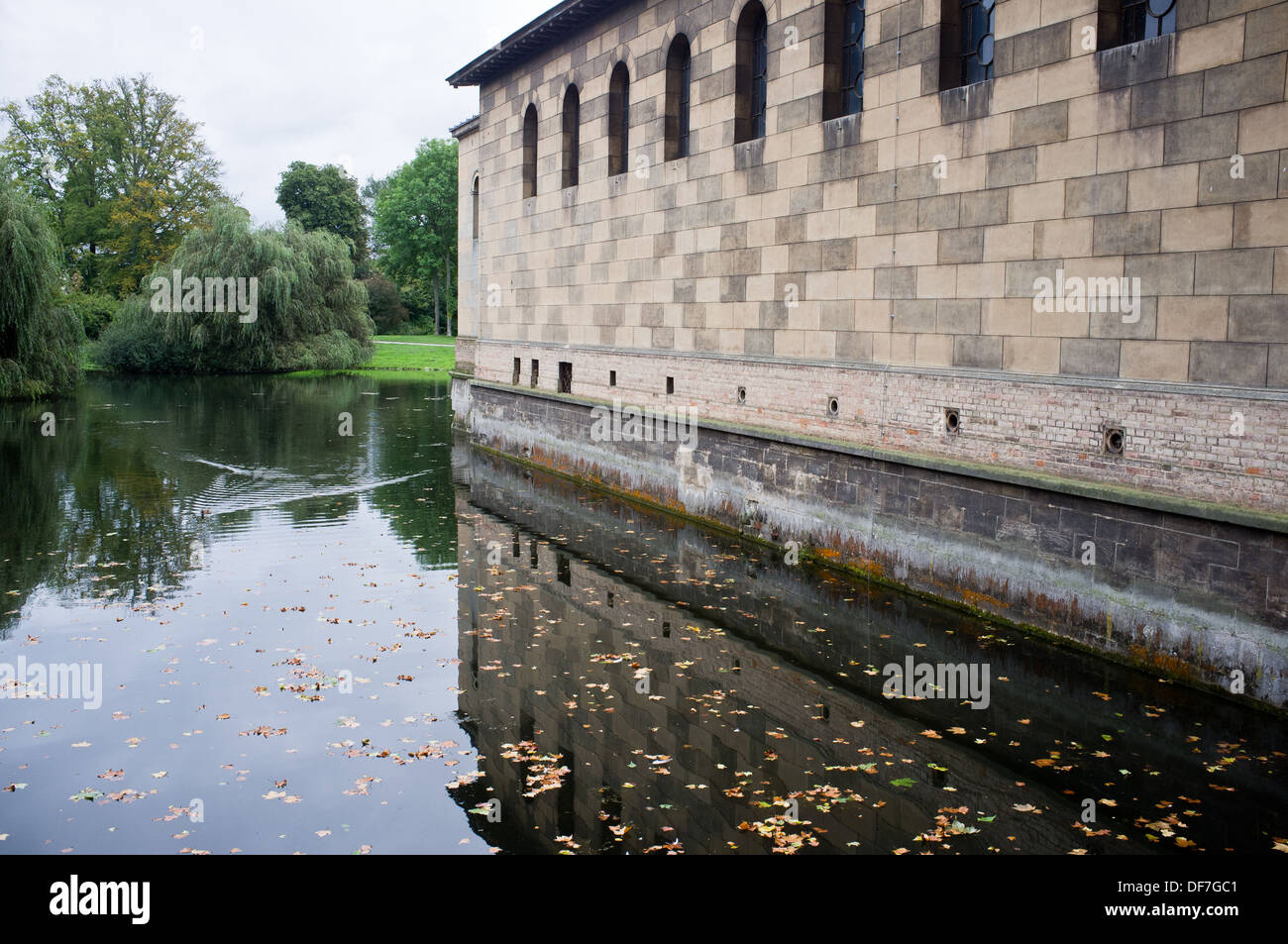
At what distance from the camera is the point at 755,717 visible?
28.7ft

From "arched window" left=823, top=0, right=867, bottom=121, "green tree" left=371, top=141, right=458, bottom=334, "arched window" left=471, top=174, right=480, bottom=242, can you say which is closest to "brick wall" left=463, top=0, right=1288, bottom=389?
"arched window" left=823, top=0, right=867, bottom=121

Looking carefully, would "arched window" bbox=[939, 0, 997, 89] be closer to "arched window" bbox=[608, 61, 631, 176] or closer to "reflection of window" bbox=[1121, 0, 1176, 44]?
"reflection of window" bbox=[1121, 0, 1176, 44]

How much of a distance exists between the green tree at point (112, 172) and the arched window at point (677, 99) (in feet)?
149

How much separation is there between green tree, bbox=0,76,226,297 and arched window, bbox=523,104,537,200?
38.4 metres

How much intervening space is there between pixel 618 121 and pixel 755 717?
14.4 meters

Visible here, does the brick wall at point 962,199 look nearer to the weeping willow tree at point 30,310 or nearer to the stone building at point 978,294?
the stone building at point 978,294

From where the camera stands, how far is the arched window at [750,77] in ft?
52.8

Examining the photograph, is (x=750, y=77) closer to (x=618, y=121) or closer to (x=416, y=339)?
(x=618, y=121)

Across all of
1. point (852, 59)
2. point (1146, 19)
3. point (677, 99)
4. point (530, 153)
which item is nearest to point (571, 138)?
point (530, 153)

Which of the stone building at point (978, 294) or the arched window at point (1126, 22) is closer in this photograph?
the stone building at point (978, 294)

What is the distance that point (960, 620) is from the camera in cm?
1128

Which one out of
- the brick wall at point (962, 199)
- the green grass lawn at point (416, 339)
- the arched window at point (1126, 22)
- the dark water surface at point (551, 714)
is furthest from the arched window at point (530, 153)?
the green grass lawn at point (416, 339)

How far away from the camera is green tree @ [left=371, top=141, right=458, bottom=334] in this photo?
262 ft
